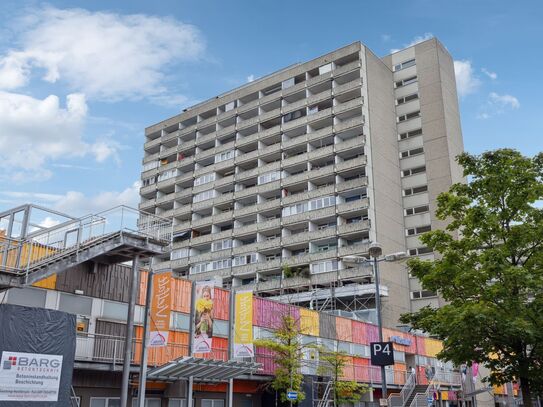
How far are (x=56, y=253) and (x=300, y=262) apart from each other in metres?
46.0

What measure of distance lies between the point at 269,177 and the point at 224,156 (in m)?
9.90

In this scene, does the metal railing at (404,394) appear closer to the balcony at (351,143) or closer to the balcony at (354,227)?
the balcony at (354,227)

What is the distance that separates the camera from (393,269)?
2514 inches

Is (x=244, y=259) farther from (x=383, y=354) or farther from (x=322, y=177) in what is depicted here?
(x=383, y=354)

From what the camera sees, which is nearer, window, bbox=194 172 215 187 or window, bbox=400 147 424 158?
window, bbox=400 147 424 158

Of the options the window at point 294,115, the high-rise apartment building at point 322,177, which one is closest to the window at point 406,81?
the high-rise apartment building at point 322,177

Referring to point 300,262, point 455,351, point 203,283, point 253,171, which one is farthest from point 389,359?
point 253,171

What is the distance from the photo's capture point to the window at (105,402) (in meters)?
23.2

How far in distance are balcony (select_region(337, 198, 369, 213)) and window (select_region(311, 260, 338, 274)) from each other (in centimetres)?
609

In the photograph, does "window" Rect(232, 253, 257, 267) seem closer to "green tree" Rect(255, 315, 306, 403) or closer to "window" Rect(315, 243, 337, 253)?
"window" Rect(315, 243, 337, 253)

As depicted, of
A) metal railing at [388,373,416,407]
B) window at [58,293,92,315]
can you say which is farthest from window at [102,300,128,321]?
metal railing at [388,373,416,407]

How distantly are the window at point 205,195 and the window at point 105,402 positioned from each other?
55.0 meters

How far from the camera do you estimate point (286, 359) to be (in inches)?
1178

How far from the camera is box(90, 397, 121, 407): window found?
23234 mm
